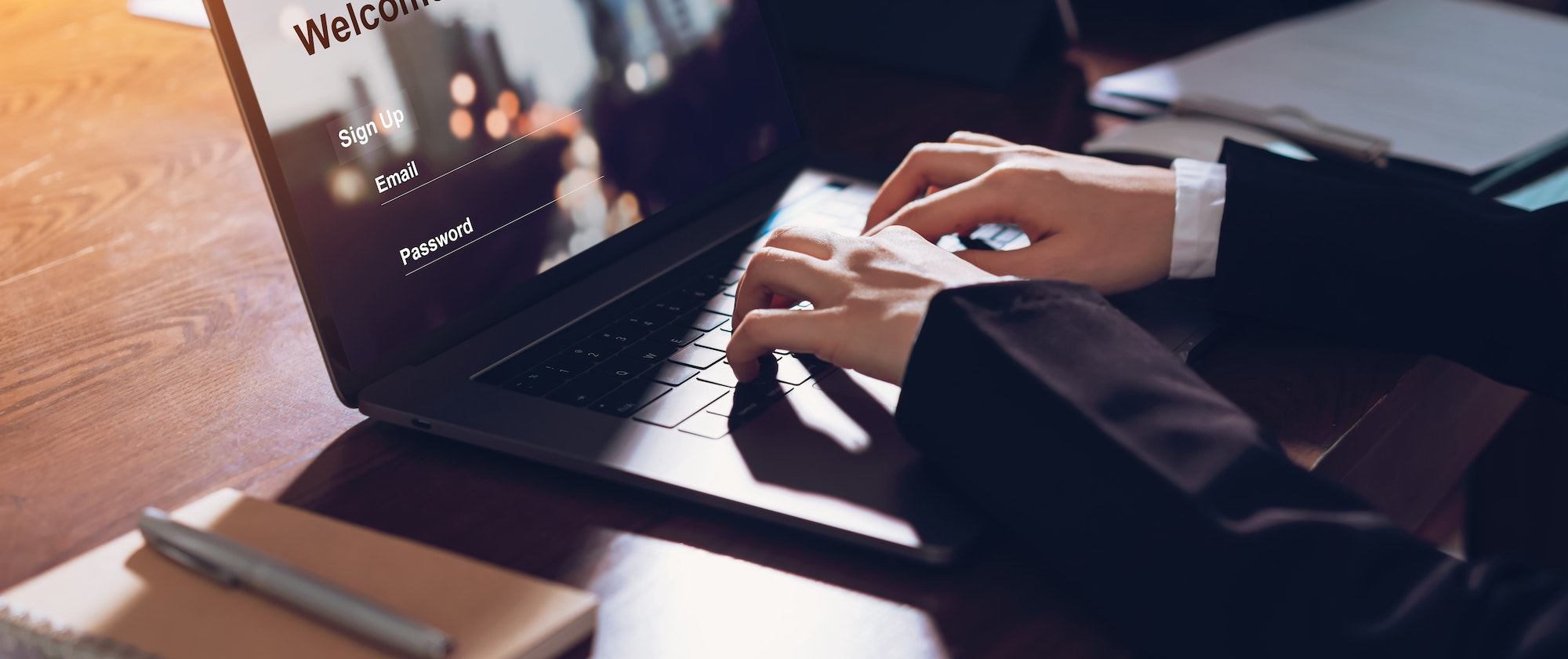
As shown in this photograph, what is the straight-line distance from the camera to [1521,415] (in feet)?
4.74

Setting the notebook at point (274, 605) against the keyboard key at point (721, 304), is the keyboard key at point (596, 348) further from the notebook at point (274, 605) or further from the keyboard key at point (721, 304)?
the notebook at point (274, 605)

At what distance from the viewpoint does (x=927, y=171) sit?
79cm

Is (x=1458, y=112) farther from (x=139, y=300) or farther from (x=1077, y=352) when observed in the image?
(x=139, y=300)

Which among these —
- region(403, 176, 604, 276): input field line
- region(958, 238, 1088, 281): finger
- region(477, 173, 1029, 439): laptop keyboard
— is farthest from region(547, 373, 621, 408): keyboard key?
region(958, 238, 1088, 281): finger

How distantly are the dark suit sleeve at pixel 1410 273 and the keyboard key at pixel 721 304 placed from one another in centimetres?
30

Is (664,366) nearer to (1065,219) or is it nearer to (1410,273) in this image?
(1065,219)

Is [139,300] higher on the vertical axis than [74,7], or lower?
lower

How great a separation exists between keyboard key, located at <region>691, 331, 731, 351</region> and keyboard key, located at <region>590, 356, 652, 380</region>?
0.04 metres

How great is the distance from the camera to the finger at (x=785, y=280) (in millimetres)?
630

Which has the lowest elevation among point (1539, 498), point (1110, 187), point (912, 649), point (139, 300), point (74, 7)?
point (1539, 498)

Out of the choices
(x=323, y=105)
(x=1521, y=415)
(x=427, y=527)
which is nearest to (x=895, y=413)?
(x=427, y=527)

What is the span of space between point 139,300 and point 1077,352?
0.61 meters

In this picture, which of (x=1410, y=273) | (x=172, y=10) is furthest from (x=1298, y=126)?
(x=172, y=10)

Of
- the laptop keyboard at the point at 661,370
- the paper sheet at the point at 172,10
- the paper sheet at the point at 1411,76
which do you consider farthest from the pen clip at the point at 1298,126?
the paper sheet at the point at 172,10
